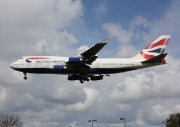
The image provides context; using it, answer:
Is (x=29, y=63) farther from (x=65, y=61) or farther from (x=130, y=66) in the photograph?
(x=130, y=66)

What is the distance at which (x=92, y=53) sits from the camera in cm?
7119

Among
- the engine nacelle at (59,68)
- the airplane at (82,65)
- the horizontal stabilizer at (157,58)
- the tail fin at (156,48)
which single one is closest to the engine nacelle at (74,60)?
the airplane at (82,65)

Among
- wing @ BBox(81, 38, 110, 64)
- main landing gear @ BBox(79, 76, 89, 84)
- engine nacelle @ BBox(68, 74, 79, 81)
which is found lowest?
main landing gear @ BBox(79, 76, 89, 84)

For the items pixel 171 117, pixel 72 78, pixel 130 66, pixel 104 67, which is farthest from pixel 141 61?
pixel 171 117

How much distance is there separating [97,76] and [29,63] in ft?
56.6

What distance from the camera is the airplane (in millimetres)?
73688

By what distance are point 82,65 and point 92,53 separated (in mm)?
4752

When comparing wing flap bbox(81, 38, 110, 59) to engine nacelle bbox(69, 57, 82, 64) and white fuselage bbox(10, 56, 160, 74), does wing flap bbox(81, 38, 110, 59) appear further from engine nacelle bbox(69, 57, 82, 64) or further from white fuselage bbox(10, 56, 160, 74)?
white fuselage bbox(10, 56, 160, 74)

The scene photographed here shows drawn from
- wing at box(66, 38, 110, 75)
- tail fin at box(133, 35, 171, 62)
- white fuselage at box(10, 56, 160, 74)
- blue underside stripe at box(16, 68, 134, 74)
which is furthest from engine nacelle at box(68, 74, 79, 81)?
tail fin at box(133, 35, 171, 62)

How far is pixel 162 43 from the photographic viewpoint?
85.4m

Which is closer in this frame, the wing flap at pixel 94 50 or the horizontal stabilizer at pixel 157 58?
the wing flap at pixel 94 50

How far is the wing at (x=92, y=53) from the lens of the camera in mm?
66125

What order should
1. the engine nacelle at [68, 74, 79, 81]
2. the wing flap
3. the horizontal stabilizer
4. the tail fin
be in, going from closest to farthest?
the wing flap < the horizontal stabilizer < the engine nacelle at [68, 74, 79, 81] < the tail fin

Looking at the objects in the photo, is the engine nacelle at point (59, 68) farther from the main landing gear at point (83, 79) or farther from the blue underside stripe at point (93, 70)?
the main landing gear at point (83, 79)
